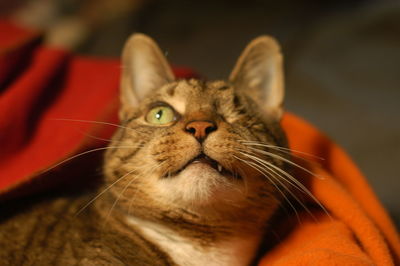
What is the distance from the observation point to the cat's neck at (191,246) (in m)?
1.15

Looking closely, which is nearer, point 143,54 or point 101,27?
point 143,54

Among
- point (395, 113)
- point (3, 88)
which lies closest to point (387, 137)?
point (395, 113)

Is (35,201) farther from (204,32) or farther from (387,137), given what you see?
(204,32)

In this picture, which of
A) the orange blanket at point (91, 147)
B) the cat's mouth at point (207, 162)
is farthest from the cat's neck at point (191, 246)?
the cat's mouth at point (207, 162)

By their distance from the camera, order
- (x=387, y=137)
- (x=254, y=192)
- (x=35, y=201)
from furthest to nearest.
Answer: (x=387, y=137) → (x=35, y=201) → (x=254, y=192)

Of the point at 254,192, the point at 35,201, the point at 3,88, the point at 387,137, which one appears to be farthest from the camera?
the point at 387,137

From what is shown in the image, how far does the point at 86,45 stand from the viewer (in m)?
2.76

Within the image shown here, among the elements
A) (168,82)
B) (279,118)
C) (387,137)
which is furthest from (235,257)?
(387,137)

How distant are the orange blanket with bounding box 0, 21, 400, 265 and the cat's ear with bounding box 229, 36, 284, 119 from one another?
19cm

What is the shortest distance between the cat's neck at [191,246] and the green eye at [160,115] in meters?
0.27

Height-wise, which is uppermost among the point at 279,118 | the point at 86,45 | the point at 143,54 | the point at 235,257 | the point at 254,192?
the point at 86,45

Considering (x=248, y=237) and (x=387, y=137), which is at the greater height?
(x=387, y=137)

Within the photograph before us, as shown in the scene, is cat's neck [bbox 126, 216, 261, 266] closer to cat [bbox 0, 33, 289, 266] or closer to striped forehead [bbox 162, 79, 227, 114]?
cat [bbox 0, 33, 289, 266]

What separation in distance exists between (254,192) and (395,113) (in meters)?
1.40
